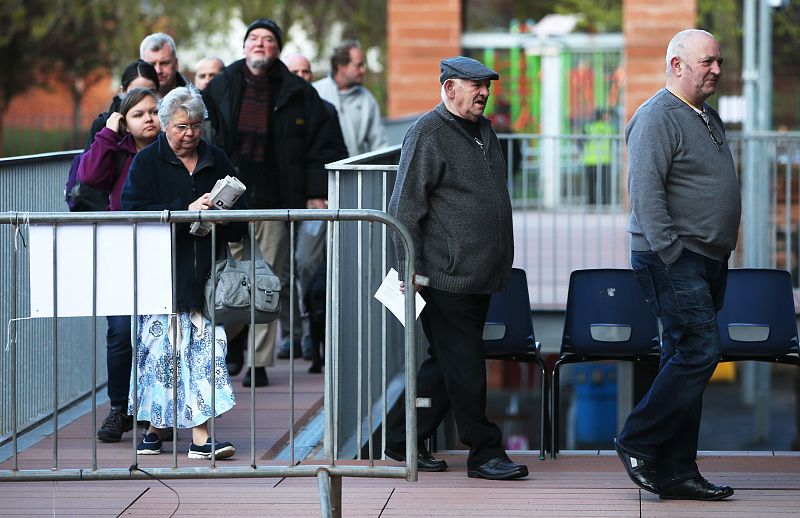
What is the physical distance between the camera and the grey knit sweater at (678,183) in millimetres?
6008

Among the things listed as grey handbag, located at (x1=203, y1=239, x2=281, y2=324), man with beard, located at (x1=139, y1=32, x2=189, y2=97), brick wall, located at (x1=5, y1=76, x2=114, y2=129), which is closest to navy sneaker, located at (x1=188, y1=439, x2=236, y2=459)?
grey handbag, located at (x1=203, y1=239, x2=281, y2=324)

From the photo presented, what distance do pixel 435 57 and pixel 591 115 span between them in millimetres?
2329

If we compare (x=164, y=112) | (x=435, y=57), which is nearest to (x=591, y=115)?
(x=435, y=57)

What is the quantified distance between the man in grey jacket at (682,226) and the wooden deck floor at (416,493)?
0.25m

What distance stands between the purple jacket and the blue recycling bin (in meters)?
13.4

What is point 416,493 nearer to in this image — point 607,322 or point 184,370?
point 184,370

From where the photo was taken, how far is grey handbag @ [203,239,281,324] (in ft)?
20.5

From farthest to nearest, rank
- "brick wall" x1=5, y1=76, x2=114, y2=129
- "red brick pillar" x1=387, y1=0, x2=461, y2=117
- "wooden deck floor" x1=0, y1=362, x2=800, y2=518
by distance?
1. "brick wall" x1=5, y1=76, x2=114, y2=129
2. "red brick pillar" x1=387, y1=0, x2=461, y2=117
3. "wooden deck floor" x1=0, y1=362, x2=800, y2=518

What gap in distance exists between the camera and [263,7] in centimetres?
Answer: 2645

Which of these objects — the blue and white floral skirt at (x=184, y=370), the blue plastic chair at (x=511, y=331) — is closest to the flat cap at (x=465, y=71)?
the blue plastic chair at (x=511, y=331)

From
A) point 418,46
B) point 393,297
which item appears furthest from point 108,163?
point 418,46

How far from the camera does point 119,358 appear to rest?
723 cm

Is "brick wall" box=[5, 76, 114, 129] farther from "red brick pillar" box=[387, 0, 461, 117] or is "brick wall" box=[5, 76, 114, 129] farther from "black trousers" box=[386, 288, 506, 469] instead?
"black trousers" box=[386, 288, 506, 469]

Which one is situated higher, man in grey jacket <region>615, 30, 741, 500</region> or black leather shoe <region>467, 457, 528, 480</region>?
man in grey jacket <region>615, 30, 741, 500</region>
